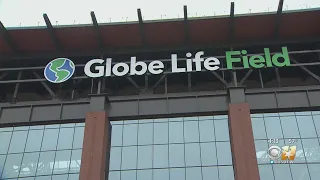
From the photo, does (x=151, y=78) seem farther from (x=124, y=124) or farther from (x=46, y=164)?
(x=46, y=164)

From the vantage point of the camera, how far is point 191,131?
1244 inches

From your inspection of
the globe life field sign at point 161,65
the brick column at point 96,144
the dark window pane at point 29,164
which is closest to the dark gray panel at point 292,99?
the globe life field sign at point 161,65

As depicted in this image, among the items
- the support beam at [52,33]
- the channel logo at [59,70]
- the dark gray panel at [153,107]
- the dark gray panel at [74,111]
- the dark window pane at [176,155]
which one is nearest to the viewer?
the dark window pane at [176,155]

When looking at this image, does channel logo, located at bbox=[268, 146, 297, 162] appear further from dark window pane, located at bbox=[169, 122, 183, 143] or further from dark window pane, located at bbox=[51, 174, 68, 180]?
dark window pane, located at bbox=[51, 174, 68, 180]

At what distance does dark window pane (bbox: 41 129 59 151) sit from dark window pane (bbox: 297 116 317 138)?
1746cm

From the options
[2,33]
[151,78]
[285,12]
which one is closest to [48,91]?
[2,33]

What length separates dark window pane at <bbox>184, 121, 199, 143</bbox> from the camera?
31.1 metres

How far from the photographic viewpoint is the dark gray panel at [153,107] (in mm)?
33062

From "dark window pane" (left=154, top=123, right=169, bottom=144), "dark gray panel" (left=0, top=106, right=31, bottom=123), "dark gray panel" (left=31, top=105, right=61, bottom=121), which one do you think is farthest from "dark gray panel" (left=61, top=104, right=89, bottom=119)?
"dark window pane" (left=154, top=123, right=169, bottom=144)

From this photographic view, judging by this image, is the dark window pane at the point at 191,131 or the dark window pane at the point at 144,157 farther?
the dark window pane at the point at 191,131

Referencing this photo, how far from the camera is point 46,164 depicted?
3100cm

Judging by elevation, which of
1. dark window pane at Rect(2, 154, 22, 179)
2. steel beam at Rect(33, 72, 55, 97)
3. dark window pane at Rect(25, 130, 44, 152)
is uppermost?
steel beam at Rect(33, 72, 55, 97)

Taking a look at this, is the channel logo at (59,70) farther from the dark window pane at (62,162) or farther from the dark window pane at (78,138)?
the dark window pane at (62,162)

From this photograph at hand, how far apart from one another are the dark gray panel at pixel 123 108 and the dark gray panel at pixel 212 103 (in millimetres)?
4803
